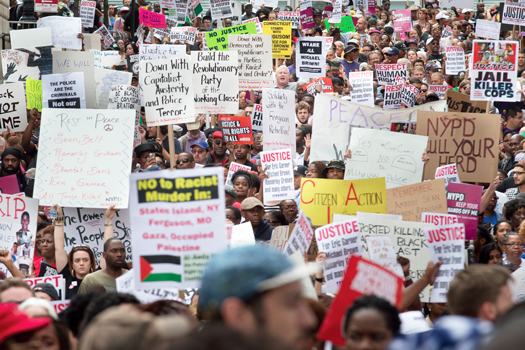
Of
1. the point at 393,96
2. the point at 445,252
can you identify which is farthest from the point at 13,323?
the point at 393,96

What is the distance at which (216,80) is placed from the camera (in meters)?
10.3

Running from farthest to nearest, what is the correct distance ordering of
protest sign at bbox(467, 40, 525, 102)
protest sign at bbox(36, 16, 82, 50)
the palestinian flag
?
protest sign at bbox(36, 16, 82, 50), protest sign at bbox(467, 40, 525, 102), the palestinian flag

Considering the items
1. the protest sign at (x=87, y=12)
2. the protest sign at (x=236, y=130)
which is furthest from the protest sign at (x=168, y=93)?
the protest sign at (x=87, y=12)

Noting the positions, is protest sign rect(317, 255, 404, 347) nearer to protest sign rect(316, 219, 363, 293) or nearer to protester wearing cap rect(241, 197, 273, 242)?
protest sign rect(316, 219, 363, 293)

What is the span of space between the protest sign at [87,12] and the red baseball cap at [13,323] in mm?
17711

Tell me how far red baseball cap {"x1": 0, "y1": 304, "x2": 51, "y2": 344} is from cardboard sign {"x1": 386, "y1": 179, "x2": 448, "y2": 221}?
487cm

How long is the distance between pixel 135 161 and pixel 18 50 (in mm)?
3685

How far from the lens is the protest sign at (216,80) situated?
10.3 meters

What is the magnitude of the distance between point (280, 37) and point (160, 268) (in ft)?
33.5

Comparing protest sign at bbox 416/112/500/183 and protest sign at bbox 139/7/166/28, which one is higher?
protest sign at bbox 139/7/166/28

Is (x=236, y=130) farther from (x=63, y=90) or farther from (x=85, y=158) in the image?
(x=85, y=158)

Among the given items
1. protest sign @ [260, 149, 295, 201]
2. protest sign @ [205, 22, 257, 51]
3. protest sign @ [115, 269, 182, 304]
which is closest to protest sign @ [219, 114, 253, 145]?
protest sign @ [260, 149, 295, 201]

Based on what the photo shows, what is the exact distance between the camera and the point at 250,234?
20.3ft

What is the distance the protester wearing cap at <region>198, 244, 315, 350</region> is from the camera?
6.40 ft
